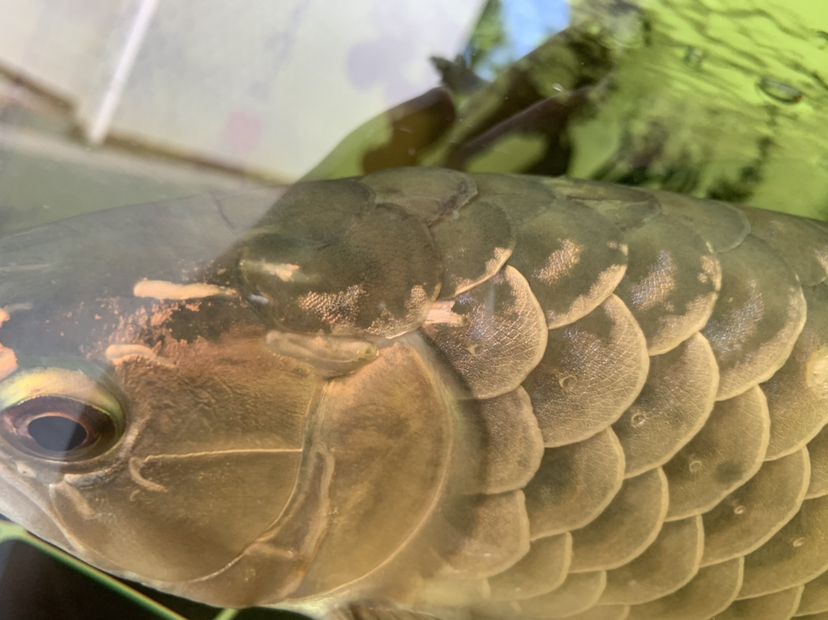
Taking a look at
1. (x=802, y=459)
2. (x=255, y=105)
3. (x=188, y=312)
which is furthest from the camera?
(x=255, y=105)

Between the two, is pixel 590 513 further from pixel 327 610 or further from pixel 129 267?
pixel 129 267

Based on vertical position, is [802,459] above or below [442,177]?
below

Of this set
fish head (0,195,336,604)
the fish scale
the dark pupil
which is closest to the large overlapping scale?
the fish scale

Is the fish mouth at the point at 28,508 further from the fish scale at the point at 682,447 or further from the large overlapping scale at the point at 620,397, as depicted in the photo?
the fish scale at the point at 682,447

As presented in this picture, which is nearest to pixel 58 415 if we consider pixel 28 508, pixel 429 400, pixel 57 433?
pixel 57 433

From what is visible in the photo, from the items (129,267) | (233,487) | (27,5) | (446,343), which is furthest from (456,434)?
(27,5)

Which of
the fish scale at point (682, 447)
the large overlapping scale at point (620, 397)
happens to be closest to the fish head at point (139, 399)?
the large overlapping scale at point (620, 397)
